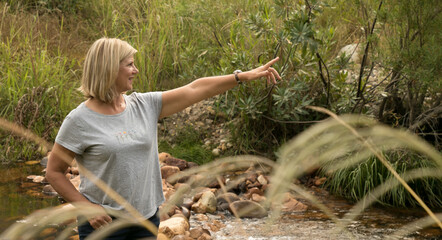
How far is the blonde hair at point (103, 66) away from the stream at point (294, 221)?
1985 mm

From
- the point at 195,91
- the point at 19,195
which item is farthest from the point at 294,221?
the point at 19,195

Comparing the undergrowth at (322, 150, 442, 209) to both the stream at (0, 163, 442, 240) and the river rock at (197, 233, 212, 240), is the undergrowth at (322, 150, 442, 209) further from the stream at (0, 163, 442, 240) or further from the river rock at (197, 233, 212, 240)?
the river rock at (197, 233, 212, 240)

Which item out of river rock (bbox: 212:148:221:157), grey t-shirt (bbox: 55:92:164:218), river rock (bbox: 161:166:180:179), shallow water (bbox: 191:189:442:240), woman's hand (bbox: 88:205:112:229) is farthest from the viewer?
river rock (bbox: 212:148:221:157)

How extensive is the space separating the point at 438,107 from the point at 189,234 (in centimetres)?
248

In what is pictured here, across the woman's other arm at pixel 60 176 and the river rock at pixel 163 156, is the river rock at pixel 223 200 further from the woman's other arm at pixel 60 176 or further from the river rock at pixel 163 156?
the woman's other arm at pixel 60 176

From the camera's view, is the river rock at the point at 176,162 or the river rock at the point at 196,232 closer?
the river rock at the point at 196,232

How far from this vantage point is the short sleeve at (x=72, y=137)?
205cm

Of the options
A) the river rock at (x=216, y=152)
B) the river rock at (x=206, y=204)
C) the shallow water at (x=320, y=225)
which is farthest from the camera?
the river rock at (x=216, y=152)

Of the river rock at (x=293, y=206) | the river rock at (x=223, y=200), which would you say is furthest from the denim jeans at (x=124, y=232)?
the river rock at (x=293, y=206)

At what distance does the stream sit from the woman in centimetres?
175

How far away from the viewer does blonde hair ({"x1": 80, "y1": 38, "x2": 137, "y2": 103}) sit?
207 centimetres

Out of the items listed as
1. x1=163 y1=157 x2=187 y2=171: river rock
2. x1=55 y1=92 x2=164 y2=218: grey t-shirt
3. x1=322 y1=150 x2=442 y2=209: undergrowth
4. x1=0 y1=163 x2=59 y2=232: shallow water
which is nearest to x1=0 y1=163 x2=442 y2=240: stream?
x1=0 y1=163 x2=59 y2=232: shallow water

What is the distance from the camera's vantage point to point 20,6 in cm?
923

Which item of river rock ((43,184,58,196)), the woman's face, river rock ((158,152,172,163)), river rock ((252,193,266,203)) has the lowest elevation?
river rock ((43,184,58,196))
